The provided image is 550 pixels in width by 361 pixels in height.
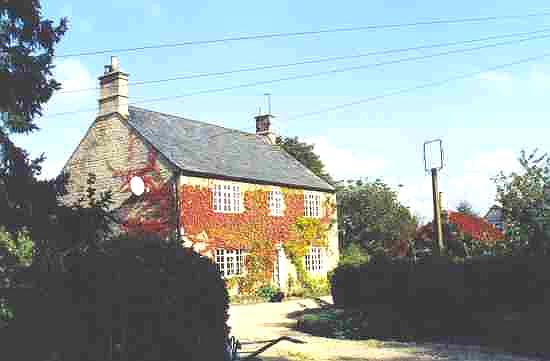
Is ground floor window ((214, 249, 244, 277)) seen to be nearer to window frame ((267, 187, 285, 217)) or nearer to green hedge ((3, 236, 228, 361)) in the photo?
window frame ((267, 187, 285, 217))

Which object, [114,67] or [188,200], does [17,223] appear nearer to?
[188,200]

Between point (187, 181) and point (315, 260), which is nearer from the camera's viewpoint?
point (187, 181)

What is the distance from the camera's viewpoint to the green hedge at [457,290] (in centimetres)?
1449

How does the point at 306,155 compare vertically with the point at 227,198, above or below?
above

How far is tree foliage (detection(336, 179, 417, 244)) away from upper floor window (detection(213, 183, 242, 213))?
47.9 feet

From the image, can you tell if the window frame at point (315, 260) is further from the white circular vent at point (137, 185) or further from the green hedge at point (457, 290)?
the green hedge at point (457, 290)

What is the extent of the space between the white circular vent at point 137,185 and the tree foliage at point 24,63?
42.2ft

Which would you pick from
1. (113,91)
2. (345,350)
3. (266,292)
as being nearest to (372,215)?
(266,292)

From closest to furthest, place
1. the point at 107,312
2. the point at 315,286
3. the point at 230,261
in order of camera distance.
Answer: the point at 107,312 < the point at 230,261 < the point at 315,286

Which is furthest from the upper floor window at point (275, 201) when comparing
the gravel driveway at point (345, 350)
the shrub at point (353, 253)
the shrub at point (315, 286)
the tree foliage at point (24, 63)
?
the tree foliage at point (24, 63)

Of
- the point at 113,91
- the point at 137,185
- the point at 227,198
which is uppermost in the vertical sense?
the point at 113,91

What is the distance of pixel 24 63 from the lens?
1239 centimetres

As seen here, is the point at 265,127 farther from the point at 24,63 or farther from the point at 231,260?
the point at 24,63

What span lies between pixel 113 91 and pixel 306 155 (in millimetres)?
23014
